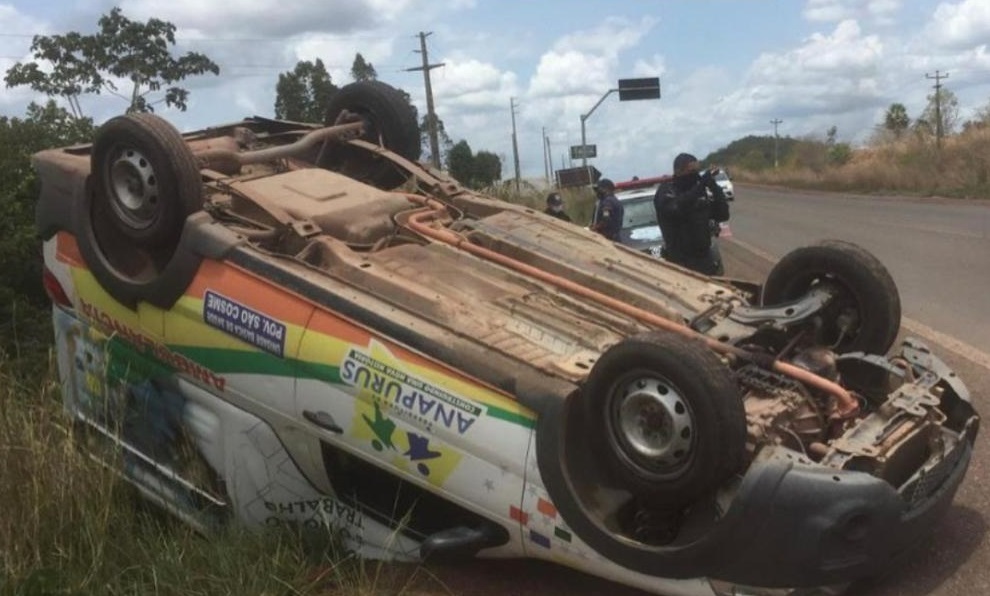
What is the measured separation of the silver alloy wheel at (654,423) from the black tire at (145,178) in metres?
2.48

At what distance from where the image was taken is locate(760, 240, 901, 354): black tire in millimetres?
4809

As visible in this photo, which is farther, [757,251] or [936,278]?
[757,251]

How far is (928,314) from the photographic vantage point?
9195 millimetres

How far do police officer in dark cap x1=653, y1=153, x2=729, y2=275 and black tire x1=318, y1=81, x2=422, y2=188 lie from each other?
2.35 meters

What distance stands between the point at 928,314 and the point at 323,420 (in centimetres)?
663

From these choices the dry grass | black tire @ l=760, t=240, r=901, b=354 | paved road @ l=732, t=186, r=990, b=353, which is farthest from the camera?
the dry grass

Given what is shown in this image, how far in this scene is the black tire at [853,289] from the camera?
4809 millimetres

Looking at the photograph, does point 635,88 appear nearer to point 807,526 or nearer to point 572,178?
point 572,178

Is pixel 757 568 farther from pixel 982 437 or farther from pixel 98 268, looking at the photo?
pixel 98 268

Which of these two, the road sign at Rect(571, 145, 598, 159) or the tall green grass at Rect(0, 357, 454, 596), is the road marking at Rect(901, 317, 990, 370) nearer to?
the tall green grass at Rect(0, 357, 454, 596)

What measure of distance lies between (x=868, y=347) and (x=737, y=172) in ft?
224

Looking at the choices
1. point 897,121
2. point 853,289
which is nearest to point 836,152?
point 897,121

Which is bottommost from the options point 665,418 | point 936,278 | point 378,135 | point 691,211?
point 936,278

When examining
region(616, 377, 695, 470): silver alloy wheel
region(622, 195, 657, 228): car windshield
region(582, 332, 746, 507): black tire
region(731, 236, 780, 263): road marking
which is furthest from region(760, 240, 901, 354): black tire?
region(731, 236, 780, 263): road marking
